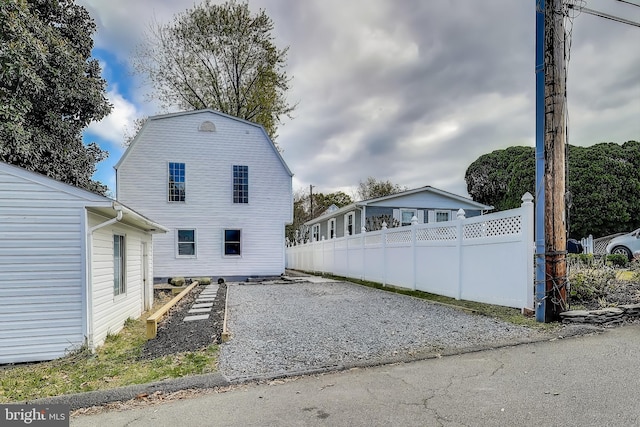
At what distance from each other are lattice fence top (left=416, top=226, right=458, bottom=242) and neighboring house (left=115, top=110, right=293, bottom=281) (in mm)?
7894

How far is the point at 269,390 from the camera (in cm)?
341

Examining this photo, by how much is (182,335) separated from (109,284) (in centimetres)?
164

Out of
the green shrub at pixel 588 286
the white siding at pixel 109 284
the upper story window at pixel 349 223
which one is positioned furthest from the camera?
the upper story window at pixel 349 223

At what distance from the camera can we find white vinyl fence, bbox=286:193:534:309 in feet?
19.5

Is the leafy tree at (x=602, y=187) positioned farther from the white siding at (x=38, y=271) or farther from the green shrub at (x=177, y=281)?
the white siding at (x=38, y=271)

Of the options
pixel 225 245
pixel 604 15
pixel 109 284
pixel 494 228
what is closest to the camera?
pixel 604 15

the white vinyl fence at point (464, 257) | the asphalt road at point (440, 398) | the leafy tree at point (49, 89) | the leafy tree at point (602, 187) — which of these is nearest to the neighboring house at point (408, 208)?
the white vinyl fence at point (464, 257)

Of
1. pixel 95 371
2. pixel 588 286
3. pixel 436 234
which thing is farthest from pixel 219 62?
pixel 588 286

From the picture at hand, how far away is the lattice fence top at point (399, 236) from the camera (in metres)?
9.67

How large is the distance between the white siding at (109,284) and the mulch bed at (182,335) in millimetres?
752

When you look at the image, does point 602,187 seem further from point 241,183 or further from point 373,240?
point 241,183

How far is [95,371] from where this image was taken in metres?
4.29

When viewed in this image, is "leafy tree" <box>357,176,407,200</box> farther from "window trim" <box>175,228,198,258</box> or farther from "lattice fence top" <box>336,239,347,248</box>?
"window trim" <box>175,228,198,258</box>

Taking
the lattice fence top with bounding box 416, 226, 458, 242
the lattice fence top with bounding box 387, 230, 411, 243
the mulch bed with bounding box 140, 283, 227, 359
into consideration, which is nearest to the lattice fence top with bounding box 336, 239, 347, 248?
the lattice fence top with bounding box 387, 230, 411, 243
